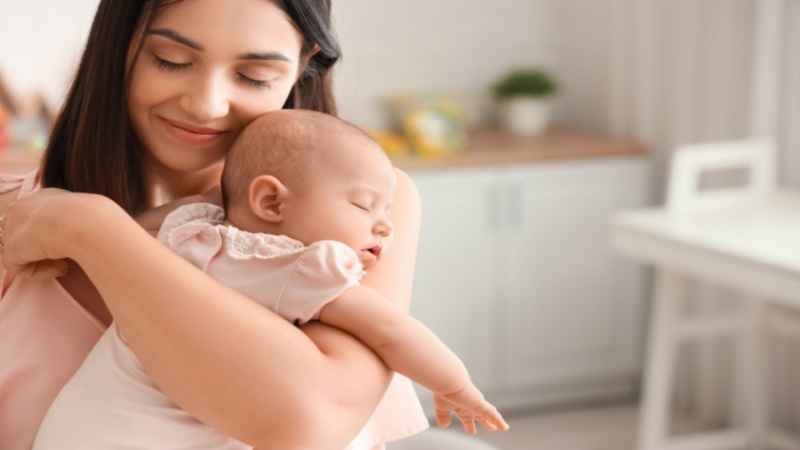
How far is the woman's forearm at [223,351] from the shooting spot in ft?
3.41

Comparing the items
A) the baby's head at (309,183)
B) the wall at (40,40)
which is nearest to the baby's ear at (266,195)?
the baby's head at (309,183)

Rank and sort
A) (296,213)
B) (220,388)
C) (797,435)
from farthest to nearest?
(797,435)
(296,213)
(220,388)

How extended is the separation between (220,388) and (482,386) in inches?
113

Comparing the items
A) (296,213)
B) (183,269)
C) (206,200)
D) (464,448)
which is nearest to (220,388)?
(183,269)

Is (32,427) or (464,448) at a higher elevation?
(32,427)

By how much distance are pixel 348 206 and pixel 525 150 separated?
2.71 meters

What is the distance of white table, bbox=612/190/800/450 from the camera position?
110 inches

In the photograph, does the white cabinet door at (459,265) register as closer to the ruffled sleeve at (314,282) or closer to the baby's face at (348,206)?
the baby's face at (348,206)

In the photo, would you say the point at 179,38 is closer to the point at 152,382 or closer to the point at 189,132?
the point at 189,132

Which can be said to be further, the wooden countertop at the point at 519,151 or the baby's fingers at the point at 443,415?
the wooden countertop at the point at 519,151

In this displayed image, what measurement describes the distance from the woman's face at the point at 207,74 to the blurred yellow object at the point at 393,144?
2.35 meters

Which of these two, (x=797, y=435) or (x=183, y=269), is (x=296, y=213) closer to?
(x=183, y=269)

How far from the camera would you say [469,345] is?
3.85m

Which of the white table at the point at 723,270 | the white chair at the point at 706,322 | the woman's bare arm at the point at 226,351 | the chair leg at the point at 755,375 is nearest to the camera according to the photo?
the woman's bare arm at the point at 226,351
